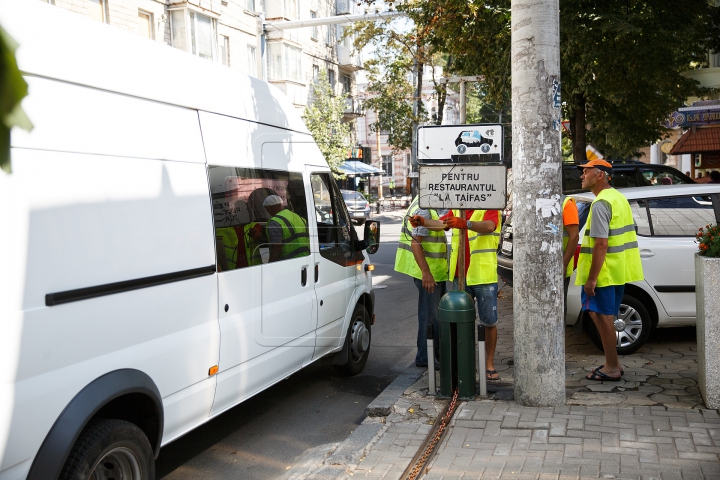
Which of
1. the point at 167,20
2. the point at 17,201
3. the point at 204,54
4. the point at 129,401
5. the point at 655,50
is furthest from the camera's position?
the point at 204,54

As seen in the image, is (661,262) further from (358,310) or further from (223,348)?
(223,348)

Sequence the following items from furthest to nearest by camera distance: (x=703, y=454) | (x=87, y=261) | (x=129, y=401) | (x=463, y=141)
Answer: (x=463, y=141) → (x=703, y=454) → (x=129, y=401) → (x=87, y=261)

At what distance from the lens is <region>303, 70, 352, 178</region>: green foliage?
3115 centimetres

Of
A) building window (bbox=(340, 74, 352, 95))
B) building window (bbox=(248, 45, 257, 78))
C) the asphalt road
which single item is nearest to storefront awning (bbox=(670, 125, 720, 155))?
the asphalt road

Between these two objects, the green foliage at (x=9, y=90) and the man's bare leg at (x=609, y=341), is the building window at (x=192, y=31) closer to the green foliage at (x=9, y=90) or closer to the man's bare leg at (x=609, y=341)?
the man's bare leg at (x=609, y=341)

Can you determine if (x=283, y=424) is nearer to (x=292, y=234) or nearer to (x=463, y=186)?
(x=292, y=234)

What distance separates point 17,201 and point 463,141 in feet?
14.2

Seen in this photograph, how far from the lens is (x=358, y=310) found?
6914 millimetres

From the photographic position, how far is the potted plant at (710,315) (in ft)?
16.3

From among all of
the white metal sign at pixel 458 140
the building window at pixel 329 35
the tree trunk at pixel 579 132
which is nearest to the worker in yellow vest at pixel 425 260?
the white metal sign at pixel 458 140

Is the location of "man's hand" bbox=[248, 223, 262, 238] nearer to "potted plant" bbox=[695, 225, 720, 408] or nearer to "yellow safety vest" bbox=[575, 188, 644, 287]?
"yellow safety vest" bbox=[575, 188, 644, 287]

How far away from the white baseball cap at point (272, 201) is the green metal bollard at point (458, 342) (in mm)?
1547

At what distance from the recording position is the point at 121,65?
3707 millimetres

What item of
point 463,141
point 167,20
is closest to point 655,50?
point 463,141
